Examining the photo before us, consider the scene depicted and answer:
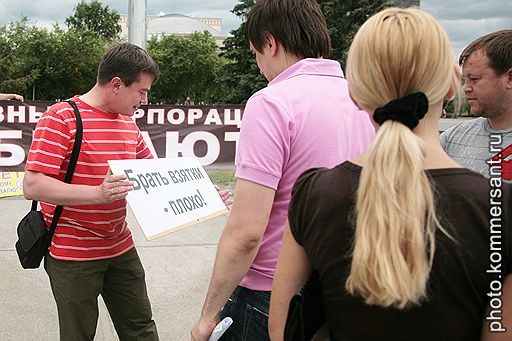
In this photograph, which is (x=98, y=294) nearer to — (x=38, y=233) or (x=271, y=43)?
(x=38, y=233)

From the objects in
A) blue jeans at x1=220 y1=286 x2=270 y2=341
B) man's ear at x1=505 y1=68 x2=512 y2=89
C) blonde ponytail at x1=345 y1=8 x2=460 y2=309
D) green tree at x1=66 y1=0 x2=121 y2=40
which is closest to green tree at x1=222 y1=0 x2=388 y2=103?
man's ear at x1=505 y1=68 x2=512 y2=89

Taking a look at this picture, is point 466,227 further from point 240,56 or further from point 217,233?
point 240,56

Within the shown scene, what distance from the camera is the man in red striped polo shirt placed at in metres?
2.51

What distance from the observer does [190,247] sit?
20.4ft

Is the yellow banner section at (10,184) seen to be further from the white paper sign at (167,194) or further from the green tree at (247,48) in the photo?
the green tree at (247,48)

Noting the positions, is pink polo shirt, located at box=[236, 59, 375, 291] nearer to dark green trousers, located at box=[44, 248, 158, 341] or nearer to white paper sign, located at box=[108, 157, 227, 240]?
white paper sign, located at box=[108, 157, 227, 240]

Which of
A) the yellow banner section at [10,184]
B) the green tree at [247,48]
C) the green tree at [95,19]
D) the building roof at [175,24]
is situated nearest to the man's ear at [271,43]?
the yellow banner section at [10,184]

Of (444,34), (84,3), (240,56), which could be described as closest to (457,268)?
(444,34)

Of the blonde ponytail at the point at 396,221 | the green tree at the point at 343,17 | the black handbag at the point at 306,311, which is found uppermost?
the green tree at the point at 343,17

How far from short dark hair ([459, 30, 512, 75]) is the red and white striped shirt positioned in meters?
1.82

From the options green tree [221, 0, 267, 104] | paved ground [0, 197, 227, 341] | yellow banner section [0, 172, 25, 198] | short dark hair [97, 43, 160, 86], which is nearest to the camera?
short dark hair [97, 43, 160, 86]

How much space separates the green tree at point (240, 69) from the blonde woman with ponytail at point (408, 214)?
26.2 meters

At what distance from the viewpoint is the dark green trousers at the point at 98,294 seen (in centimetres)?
270

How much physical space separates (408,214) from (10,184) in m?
8.74
